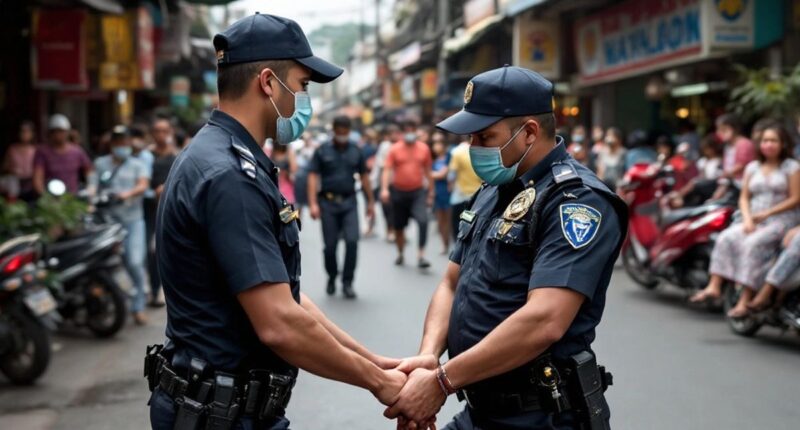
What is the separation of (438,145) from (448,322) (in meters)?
13.4

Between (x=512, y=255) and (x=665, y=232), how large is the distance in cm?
763

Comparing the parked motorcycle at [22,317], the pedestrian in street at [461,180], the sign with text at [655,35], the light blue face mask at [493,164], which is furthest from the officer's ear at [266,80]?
the sign with text at [655,35]

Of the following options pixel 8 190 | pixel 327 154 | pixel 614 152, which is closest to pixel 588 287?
pixel 327 154

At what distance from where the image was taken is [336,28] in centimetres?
13100

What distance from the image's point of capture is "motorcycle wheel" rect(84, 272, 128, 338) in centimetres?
883

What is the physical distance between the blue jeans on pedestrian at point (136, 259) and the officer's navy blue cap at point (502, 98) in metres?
6.66

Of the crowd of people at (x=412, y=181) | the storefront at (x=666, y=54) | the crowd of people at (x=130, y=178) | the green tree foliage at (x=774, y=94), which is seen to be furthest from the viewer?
the storefront at (x=666, y=54)

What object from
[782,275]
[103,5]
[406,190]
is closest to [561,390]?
[782,275]

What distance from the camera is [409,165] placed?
13602 mm

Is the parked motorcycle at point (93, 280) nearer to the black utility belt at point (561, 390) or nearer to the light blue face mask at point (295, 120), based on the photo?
the light blue face mask at point (295, 120)

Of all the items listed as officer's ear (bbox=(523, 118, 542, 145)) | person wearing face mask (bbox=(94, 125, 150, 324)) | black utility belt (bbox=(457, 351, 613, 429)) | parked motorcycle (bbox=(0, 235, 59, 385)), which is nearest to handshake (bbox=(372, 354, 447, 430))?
black utility belt (bbox=(457, 351, 613, 429))

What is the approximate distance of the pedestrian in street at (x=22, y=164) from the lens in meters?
12.2

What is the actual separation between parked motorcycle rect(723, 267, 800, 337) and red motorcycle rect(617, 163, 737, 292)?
3.48 feet

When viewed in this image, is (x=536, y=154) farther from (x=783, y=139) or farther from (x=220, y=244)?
(x=783, y=139)
